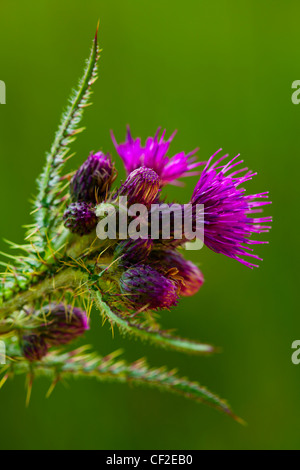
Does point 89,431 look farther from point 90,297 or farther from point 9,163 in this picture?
point 90,297

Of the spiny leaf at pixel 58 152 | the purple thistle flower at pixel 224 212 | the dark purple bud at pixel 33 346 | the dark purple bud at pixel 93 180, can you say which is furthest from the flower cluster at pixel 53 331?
the purple thistle flower at pixel 224 212

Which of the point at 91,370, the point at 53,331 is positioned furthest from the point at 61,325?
the point at 91,370

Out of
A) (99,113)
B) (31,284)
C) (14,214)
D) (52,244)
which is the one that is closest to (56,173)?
(52,244)

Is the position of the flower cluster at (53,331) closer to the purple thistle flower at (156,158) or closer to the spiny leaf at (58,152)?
the spiny leaf at (58,152)

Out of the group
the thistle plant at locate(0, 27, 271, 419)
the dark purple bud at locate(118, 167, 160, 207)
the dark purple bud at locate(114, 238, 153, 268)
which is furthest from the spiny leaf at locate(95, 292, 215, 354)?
the dark purple bud at locate(118, 167, 160, 207)

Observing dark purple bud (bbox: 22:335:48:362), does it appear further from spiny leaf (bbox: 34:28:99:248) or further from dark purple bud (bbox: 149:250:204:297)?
dark purple bud (bbox: 149:250:204:297)

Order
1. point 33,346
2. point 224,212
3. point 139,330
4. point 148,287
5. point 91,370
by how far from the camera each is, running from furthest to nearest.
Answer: point 91,370
point 33,346
point 224,212
point 148,287
point 139,330

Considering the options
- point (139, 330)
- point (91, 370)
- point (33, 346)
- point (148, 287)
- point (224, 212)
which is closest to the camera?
point (139, 330)

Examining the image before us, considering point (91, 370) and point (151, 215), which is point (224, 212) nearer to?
point (151, 215)

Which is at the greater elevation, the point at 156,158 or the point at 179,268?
the point at 156,158
